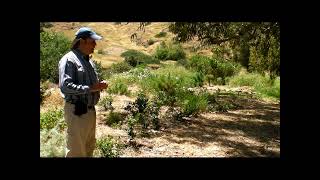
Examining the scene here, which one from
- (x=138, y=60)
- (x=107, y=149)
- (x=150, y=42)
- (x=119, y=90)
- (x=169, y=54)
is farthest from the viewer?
(x=150, y=42)

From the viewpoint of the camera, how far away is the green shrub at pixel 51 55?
49.5 ft

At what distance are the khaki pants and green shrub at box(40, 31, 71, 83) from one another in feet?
32.5

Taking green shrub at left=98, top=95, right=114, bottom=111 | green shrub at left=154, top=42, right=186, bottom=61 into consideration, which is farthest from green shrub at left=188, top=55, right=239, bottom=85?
green shrub at left=154, top=42, right=186, bottom=61

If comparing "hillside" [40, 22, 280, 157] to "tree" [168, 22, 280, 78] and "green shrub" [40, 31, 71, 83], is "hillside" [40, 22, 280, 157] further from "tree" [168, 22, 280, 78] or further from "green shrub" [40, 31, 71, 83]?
"green shrub" [40, 31, 71, 83]

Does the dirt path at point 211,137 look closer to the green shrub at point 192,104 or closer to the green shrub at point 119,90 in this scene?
the green shrub at point 192,104

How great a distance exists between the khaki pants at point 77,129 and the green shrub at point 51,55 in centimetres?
992

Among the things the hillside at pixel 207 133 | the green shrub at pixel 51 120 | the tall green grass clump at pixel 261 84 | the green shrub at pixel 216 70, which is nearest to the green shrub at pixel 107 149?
the hillside at pixel 207 133

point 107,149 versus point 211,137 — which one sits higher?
point 107,149

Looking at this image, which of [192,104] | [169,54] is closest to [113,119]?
[192,104]

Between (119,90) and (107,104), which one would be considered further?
(119,90)

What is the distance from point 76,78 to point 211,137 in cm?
417

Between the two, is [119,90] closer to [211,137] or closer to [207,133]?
[207,133]

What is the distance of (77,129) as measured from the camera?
496 centimetres
